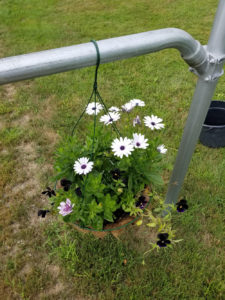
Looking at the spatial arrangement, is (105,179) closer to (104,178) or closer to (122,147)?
(104,178)

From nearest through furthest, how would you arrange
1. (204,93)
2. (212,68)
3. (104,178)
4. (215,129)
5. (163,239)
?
(212,68), (204,93), (163,239), (104,178), (215,129)

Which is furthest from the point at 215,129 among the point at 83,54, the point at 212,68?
the point at 83,54

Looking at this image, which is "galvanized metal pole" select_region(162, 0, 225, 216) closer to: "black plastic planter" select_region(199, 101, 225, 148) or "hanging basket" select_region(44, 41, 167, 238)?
"hanging basket" select_region(44, 41, 167, 238)

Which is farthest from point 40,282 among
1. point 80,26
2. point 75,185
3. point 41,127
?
point 80,26

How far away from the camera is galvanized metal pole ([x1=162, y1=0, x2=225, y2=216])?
1.24m

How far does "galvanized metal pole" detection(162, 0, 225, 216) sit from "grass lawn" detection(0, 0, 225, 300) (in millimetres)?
152

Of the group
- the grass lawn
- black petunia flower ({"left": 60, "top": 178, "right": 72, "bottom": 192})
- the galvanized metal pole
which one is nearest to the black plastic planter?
the grass lawn

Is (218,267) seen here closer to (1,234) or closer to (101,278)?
(101,278)

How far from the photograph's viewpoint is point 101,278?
6.27 ft

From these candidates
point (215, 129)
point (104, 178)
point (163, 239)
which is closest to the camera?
point (163, 239)

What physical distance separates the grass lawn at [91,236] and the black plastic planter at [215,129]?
0.08m

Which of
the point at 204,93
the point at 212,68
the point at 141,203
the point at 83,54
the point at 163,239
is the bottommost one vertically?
the point at 163,239

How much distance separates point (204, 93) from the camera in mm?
1435

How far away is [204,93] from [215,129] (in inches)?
49.4
